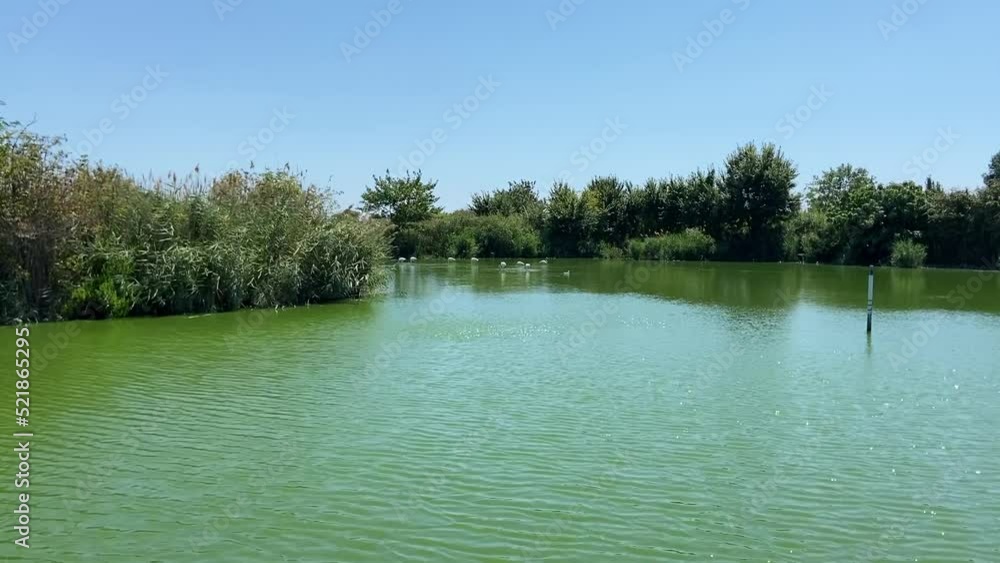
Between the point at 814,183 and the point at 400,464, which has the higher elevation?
the point at 814,183

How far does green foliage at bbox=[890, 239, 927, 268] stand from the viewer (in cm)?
4269

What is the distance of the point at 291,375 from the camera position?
40.5 ft

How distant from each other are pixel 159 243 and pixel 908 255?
3868 cm

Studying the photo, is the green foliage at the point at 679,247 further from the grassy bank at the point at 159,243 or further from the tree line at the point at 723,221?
the grassy bank at the point at 159,243

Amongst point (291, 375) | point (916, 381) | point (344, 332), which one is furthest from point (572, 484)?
point (344, 332)

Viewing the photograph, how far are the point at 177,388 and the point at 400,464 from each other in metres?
5.00

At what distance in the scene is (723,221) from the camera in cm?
5219

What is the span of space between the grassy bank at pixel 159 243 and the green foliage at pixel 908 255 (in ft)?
104

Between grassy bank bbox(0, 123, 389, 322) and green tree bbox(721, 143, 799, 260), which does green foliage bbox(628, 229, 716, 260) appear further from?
grassy bank bbox(0, 123, 389, 322)

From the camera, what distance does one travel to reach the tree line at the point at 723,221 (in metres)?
43.8

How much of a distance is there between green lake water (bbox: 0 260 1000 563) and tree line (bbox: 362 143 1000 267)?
30.0 metres

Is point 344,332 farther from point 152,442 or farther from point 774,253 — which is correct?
point 774,253

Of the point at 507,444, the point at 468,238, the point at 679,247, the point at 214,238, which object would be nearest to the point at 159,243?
the point at 214,238

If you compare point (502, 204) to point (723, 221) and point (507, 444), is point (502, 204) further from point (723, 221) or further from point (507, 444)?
point (507, 444)
